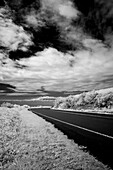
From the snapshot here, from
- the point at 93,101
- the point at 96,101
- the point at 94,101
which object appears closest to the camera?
the point at 96,101

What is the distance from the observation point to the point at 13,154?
447 centimetres

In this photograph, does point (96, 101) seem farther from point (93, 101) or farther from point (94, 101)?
point (93, 101)

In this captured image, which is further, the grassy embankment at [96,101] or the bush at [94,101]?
the bush at [94,101]

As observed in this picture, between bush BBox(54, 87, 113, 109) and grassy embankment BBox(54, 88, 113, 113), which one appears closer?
grassy embankment BBox(54, 88, 113, 113)

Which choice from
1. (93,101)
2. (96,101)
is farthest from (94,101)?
(96,101)

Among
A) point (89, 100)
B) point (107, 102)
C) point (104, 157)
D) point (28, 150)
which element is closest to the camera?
point (104, 157)

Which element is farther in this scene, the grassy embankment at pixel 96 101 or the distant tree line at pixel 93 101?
the distant tree line at pixel 93 101

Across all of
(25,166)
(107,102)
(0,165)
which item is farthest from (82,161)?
(107,102)

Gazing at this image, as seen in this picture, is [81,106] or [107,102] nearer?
[107,102]

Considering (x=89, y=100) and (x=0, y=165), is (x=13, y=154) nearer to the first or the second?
(x=0, y=165)

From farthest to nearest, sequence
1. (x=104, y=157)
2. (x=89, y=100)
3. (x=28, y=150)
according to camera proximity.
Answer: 1. (x=89, y=100)
2. (x=28, y=150)
3. (x=104, y=157)

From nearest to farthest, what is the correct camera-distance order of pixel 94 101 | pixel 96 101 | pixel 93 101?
1. pixel 96 101
2. pixel 94 101
3. pixel 93 101

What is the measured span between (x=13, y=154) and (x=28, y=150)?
604 millimetres

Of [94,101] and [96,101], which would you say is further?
[94,101]
